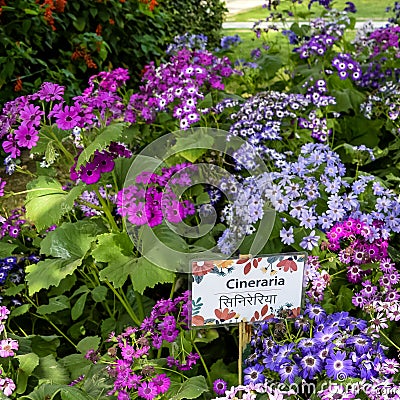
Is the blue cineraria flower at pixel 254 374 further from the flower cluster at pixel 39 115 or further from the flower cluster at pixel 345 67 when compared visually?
the flower cluster at pixel 345 67

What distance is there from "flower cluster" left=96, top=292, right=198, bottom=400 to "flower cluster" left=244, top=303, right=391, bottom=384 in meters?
0.25

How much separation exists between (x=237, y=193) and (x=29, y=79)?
10.6 ft

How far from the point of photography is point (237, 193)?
263cm

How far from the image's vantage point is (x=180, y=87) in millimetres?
3219

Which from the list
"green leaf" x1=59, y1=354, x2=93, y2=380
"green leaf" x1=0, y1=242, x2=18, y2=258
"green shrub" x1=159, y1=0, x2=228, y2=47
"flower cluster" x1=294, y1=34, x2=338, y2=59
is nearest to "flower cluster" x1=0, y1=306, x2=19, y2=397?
"green leaf" x1=59, y1=354, x2=93, y2=380

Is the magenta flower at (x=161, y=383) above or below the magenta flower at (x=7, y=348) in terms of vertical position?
below

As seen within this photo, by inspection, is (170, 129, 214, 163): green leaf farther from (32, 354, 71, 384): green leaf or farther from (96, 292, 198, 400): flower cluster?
(32, 354, 71, 384): green leaf

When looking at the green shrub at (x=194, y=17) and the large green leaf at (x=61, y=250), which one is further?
the green shrub at (x=194, y=17)

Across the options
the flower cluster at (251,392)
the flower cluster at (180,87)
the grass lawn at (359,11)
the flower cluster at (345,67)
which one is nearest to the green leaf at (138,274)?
the flower cluster at (251,392)

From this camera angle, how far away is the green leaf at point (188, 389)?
177 centimetres

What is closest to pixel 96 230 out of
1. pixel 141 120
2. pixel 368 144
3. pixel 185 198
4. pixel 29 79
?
pixel 185 198

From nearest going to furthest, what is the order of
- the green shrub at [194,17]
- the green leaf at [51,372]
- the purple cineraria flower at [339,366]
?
the purple cineraria flower at [339,366]
the green leaf at [51,372]
the green shrub at [194,17]

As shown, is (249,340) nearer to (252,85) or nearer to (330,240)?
(330,240)

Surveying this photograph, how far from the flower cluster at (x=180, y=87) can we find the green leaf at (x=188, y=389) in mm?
1428
